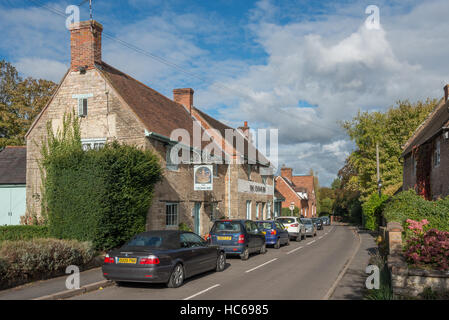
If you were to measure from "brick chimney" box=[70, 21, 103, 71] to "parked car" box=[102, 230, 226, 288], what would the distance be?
11686mm

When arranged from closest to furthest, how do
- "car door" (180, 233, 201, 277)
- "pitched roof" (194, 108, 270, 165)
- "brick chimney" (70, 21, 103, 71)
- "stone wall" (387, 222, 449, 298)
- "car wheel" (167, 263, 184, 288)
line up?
"stone wall" (387, 222, 449, 298) → "car wheel" (167, 263, 184, 288) → "car door" (180, 233, 201, 277) → "brick chimney" (70, 21, 103, 71) → "pitched roof" (194, 108, 270, 165)

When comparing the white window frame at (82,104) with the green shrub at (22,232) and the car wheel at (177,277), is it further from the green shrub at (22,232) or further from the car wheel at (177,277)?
the car wheel at (177,277)

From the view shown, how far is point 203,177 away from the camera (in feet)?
67.1

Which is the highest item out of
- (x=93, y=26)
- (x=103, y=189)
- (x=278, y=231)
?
(x=93, y=26)

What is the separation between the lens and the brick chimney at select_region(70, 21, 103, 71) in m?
19.3

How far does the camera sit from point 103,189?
559 inches

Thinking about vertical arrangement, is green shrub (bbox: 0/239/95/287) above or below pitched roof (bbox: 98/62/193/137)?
below

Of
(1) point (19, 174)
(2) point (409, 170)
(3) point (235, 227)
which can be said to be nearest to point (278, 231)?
(3) point (235, 227)

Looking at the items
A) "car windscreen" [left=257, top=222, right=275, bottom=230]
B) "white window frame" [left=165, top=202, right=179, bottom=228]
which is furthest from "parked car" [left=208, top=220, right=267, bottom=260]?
"car windscreen" [left=257, top=222, right=275, bottom=230]

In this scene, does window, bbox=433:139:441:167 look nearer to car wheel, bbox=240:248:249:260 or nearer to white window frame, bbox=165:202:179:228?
car wheel, bbox=240:248:249:260

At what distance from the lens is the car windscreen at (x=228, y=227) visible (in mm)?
16344
